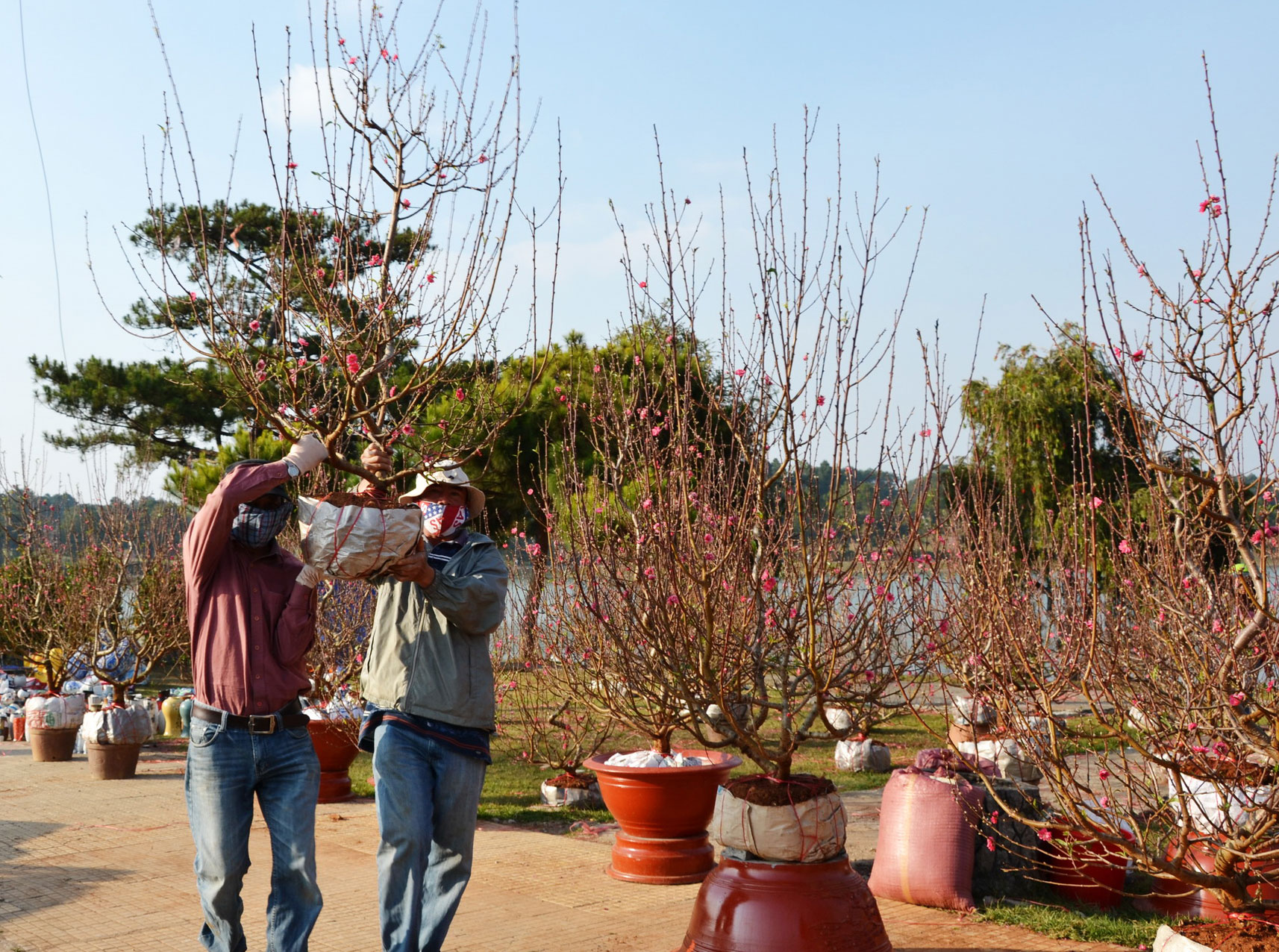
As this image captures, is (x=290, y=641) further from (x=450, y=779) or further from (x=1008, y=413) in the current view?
(x=1008, y=413)

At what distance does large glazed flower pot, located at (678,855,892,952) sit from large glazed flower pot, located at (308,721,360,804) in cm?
551

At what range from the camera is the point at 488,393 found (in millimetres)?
5730

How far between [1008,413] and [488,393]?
48.2ft

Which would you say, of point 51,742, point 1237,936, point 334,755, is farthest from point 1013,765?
point 51,742

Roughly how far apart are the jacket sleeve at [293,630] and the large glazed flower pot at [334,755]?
→ 5.44m

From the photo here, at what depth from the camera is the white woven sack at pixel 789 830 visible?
4.18 m

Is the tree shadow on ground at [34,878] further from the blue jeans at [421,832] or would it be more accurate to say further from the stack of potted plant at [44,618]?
the stack of potted plant at [44,618]

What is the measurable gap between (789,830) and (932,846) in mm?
1958

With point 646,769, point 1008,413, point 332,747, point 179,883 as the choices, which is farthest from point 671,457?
point 1008,413

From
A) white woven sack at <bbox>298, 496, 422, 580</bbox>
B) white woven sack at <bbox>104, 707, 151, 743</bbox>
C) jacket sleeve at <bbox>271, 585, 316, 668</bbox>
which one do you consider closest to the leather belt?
jacket sleeve at <bbox>271, 585, 316, 668</bbox>

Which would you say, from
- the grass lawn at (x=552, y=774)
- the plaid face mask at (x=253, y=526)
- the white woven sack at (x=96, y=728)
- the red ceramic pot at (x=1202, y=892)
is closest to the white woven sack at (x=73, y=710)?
the white woven sack at (x=96, y=728)

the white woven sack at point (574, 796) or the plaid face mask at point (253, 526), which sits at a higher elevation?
the plaid face mask at point (253, 526)

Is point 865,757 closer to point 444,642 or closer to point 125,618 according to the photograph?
point 444,642

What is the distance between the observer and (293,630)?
395cm
